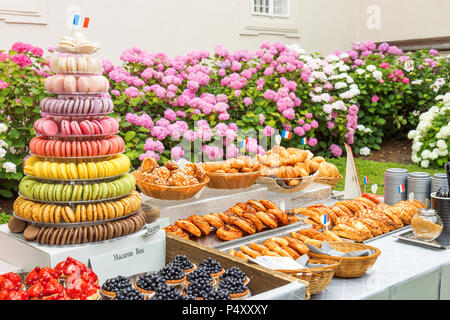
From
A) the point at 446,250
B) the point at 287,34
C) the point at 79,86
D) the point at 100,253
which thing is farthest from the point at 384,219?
the point at 287,34

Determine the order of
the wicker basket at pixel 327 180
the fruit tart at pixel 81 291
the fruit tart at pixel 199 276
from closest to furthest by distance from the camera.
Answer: the fruit tart at pixel 81 291 < the fruit tart at pixel 199 276 < the wicker basket at pixel 327 180

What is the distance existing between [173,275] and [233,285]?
28 centimetres

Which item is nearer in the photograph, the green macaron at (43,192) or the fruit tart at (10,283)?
the fruit tart at (10,283)

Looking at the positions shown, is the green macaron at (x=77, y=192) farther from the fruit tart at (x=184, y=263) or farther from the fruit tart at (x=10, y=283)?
the fruit tart at (x=184, y=263)

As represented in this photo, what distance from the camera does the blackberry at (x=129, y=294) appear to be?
5.82 ft

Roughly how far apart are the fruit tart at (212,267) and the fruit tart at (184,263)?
8cm

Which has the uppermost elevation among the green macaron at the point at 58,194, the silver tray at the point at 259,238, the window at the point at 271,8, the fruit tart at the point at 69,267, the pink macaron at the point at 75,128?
the window at the point at 271,8

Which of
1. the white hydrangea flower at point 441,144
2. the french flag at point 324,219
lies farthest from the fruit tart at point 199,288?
the white hydrangea flower at point 441,144

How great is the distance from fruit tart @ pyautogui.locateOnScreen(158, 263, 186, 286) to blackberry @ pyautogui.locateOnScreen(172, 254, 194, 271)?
0.07 meters

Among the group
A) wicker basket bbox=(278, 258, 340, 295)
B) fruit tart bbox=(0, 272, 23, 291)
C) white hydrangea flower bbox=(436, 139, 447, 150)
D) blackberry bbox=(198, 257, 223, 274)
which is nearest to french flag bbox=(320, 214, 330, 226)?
wicker basket bbox=(278, 258, 340, 295)

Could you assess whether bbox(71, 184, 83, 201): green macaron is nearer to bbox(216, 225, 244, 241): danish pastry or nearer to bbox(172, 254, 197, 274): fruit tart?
bbox(172, 254, 197, 274): fruit tart

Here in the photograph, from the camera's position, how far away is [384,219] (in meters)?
2.98

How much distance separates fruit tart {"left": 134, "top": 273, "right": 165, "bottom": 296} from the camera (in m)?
1.90
